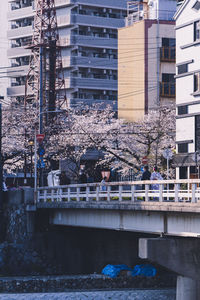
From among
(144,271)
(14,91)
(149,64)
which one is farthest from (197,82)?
(14,91)

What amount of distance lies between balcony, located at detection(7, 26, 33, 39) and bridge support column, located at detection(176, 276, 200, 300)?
219 ft

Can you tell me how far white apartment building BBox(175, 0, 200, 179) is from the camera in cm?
4722

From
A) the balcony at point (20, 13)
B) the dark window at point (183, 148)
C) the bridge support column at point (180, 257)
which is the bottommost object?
the bridge support column at point (180, 257)

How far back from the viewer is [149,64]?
7075cm

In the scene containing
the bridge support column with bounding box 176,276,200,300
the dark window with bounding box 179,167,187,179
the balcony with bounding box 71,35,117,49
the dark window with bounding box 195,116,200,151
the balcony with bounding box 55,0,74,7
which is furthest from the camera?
the balcony with bounding box 71,35,117,49

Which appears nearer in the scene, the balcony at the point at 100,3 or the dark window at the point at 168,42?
the dark window at the point at 168,42

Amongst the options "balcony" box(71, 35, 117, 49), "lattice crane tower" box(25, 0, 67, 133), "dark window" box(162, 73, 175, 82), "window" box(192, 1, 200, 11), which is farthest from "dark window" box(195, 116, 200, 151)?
"balcony" box(71, 35, 117, 49)

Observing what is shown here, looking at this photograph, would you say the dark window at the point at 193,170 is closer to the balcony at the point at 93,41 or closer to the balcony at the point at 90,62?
the balcony at the point at 90,62

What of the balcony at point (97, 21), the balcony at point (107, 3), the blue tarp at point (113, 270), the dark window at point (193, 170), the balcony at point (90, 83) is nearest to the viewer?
the blue tarp at point (113, 270)

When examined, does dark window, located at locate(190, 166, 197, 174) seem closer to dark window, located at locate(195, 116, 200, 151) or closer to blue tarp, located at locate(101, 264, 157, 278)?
dark window, located at locate(195, 116, 200, 151)

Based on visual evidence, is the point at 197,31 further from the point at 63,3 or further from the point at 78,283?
the point at 63,3

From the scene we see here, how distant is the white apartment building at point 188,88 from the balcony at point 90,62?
39.5 metres

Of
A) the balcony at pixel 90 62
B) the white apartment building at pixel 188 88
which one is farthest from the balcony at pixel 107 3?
the white apartment building at pixel 188 88

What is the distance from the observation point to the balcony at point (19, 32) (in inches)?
3652
